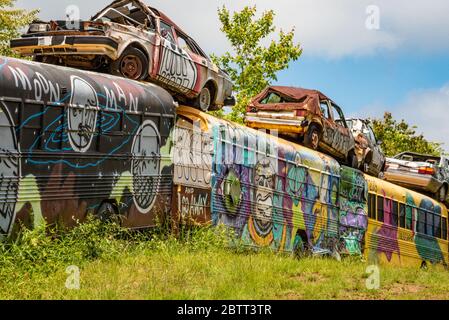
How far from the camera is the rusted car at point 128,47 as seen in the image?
11.1 meters

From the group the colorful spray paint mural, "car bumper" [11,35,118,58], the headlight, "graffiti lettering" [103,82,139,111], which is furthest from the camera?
the colorful spray paint mural

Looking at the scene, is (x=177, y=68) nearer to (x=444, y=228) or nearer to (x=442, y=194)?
(x=444, y=228)

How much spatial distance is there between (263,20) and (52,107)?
2217 cm

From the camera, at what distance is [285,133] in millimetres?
17250

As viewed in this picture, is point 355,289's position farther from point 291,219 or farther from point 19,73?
point 291,219

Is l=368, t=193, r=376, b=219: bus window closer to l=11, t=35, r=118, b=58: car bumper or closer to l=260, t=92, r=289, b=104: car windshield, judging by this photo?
l=260, t=92, r=289, b=104: car windshield

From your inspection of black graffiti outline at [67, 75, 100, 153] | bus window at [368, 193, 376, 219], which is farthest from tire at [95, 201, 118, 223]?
bus window at [368, 193, 376, 219]

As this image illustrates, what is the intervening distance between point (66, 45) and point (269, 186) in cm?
533

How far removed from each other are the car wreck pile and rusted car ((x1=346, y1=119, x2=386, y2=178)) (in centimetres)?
91

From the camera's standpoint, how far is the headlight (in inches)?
451

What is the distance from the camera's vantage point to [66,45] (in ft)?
36.4

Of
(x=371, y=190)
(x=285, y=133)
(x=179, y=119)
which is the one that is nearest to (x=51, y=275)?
(x=179, y=119)

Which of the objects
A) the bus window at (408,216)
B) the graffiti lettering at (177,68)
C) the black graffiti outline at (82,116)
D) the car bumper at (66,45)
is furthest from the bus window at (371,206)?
the black graffiti outline at (82,116)
